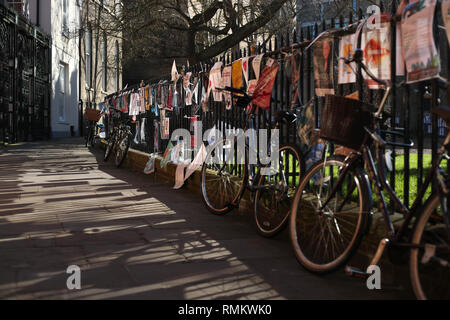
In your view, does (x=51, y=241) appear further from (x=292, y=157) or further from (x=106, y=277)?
(x=292, y=157)

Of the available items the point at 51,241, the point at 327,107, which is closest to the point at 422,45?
the point at 327,107

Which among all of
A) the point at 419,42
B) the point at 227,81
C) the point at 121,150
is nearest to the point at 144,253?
the point at 419,42

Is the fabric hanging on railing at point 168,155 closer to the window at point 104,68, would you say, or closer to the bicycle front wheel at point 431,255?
the bicycle front wheel at point 431,255

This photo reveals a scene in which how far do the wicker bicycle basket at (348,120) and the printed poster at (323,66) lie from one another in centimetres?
102

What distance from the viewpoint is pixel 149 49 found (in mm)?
20719

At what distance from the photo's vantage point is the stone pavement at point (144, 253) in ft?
10.9

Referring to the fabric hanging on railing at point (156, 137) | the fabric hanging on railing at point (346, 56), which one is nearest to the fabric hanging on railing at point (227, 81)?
the fabric hanging on railing at point (346, 56)

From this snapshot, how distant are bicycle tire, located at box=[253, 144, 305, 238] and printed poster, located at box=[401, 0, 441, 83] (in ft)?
4.22

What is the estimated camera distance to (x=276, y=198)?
4.82 m

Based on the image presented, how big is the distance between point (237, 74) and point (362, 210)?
3330 mm

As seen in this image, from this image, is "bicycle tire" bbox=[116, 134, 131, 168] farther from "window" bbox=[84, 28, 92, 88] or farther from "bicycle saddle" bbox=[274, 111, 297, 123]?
"window" bbox=[84, 28, 92, 88]

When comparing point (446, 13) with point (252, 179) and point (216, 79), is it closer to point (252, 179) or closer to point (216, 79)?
point (252, 179)

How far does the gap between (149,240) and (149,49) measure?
16823 mm

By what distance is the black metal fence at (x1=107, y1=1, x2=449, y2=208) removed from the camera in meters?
3.62
